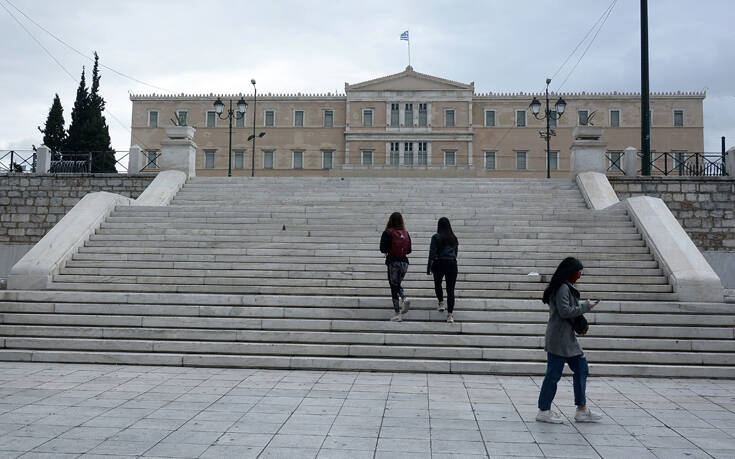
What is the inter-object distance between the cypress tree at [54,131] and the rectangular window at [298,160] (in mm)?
18336

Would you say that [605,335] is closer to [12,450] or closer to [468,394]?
[468,394]

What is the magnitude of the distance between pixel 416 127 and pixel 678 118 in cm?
2250

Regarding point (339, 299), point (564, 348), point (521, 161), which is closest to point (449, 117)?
point (521, 161)

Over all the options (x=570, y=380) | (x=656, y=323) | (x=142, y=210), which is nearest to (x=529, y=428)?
(x=570, y=380)

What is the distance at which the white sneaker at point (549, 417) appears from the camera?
548 centimetres

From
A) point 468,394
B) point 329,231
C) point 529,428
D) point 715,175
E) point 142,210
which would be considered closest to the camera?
point 529,428

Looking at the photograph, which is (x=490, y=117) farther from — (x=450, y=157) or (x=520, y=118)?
(x=450, y=157)

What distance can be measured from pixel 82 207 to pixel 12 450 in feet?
29.3

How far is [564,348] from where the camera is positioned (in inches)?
219

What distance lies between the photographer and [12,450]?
178 inches

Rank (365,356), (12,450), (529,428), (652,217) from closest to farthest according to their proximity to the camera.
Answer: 1. (12,450)
2. (529,428)
3. (365,356)
4. (652,217)

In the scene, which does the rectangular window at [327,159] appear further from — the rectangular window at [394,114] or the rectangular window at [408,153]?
the rectangular window at [408,153]

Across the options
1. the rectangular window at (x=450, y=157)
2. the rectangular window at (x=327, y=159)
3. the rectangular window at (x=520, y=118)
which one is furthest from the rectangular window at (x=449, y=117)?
the rectangular window at (x=327, y=159)

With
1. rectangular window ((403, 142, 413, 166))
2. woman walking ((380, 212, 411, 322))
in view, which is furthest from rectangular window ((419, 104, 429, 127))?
woman walking ((380, 212, 411, 322))
